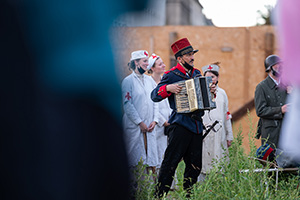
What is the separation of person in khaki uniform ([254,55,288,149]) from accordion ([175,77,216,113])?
129 centimetres

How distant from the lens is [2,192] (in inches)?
41.7

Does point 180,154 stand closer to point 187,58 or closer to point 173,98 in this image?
point 173,98

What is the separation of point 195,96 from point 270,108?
1.53 meters

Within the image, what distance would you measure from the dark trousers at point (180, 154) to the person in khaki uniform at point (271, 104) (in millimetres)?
1233

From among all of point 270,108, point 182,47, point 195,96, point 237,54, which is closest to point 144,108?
point 182,47

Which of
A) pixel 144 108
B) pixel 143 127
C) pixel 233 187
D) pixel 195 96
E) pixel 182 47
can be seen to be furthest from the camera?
pixel 144 108

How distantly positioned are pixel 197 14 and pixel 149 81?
A: 752 inches

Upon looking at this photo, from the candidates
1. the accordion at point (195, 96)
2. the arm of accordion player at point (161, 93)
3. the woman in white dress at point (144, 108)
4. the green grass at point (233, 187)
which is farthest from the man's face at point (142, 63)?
the green grass at point (233, 187)

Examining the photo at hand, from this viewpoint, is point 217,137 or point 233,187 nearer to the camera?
point 233,187

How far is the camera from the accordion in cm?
492

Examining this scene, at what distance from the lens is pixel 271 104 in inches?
241

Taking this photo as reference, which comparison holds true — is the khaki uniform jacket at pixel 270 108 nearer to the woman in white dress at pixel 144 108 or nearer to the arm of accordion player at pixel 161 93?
the woman in white dress at pixel 144 108

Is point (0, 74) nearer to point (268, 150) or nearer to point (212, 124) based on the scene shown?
point (268, 150)

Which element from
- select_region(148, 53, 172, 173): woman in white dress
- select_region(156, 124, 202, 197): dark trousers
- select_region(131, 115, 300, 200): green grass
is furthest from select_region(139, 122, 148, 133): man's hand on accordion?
select_region(131, 115, 300, 200): green grass
